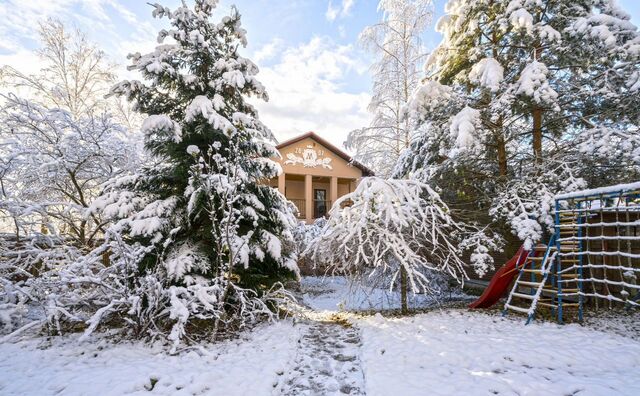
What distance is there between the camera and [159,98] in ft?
18.9

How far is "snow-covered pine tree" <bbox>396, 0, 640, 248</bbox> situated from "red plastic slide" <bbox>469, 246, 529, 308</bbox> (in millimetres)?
832

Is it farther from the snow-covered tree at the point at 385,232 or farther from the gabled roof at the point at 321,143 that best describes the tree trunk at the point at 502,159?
the gabled roof at the point at 321,143

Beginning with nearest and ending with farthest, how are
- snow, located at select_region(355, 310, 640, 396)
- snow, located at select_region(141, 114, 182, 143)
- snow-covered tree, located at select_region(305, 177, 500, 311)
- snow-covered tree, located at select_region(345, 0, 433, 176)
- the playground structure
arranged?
snow, located at select_region(355, 310, 640, 396) < snow, located at select_region(141, 114, 182, 143) < the playground structure < snow-covered tree, located at select_region(305, 177, 500, 311) < snow-covered tree, located at select_region(345, 0, 433, 176)

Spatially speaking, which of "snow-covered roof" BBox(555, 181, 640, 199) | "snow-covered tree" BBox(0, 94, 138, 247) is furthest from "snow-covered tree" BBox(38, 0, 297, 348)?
"snow-covered roof" BBox(555, 181, 640, 199)

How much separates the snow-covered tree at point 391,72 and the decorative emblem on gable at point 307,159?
16.3ft

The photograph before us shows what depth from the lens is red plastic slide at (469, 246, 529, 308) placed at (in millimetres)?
6061

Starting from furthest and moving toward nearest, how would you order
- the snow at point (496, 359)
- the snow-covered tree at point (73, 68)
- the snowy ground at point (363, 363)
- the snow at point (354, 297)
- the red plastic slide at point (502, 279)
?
the snow-covered tree at point (73, 68), the snow at point (354, 297), the red plastic slide at point (502, 279), the snowy ground at point (363, 363), the snow at point (496, 359)

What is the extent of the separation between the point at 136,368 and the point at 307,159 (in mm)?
14218

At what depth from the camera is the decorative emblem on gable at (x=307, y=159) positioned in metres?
16.8

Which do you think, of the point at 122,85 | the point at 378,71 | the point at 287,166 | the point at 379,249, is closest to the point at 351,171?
the point at 287,166

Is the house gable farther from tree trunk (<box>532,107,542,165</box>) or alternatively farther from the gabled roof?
tree trunk (<box>532,107,542,165</box>)

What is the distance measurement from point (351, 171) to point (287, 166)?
4.09 m

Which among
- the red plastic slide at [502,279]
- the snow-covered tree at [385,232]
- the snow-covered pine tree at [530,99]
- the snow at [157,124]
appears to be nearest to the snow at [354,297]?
the snow-covered tree at [385,232]

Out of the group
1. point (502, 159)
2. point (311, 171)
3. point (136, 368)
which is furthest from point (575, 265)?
point (311, 171)
